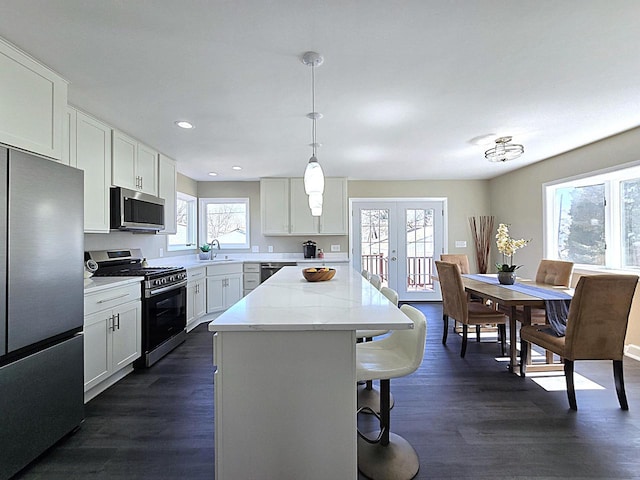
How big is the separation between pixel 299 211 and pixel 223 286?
1658 millimetres

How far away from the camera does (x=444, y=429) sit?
80.9 inches

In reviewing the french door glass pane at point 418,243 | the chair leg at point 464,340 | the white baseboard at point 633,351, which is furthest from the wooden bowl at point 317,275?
the french door glass pane at point 418,243

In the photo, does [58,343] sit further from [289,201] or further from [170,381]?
[289,201]

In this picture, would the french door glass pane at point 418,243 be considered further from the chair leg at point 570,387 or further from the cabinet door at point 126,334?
the cabinet door at point 126,334

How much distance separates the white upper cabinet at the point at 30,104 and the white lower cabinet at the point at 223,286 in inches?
110

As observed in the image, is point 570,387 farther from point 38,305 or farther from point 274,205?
point 274,205

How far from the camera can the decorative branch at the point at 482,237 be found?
18.5ft

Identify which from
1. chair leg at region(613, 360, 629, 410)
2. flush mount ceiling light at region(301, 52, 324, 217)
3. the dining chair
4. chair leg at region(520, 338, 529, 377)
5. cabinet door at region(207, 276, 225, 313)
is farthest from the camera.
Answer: cabinet door at region(207, 276, 225, 313)

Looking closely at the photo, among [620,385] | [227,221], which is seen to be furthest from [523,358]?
[227,221]

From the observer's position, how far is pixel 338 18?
1.55 metres

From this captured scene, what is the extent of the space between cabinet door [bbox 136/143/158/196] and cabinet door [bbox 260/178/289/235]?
6.02 feet

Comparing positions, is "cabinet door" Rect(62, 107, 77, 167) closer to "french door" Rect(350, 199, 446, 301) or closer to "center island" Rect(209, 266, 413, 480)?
"center island" Rect(209, 266, 413, 480)

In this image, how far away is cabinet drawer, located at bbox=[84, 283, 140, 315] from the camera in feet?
7.68

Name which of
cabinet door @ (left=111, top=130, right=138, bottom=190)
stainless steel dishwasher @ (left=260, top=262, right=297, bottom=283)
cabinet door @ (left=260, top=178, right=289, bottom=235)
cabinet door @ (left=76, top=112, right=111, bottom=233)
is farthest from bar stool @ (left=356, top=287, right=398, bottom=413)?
cabinet door @ (left=260, top=178, right=289, bottom=235)
